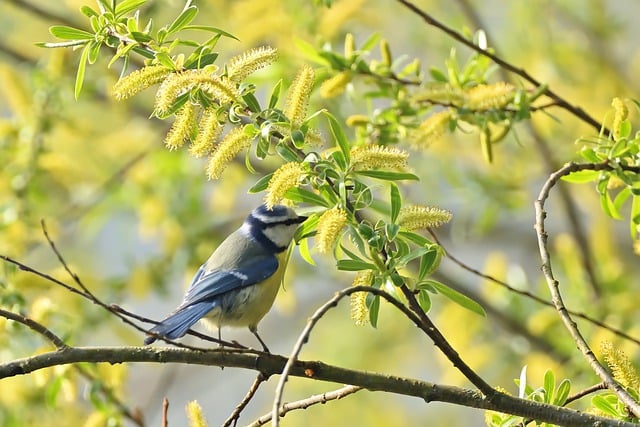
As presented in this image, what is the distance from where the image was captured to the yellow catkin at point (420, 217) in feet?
4.99

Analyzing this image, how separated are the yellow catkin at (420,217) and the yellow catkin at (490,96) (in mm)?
377

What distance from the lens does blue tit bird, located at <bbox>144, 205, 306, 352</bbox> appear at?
7.98 feet

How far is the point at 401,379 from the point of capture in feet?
4.95

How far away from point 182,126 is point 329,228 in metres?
0.29

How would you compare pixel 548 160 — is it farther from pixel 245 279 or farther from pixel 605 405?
pixel 605 405

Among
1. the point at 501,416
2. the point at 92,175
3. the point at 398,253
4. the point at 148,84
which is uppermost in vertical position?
the point at 92,175

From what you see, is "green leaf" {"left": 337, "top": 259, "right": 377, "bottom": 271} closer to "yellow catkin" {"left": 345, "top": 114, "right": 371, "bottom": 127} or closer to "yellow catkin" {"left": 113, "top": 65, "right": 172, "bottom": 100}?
"yellow catkin" {"left": 113, "top": 65, "right": 172, "bottom": 100}

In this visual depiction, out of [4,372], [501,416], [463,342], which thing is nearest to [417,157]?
[463,342]

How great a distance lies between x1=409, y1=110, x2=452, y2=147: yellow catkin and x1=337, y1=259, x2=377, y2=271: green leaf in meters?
0.45

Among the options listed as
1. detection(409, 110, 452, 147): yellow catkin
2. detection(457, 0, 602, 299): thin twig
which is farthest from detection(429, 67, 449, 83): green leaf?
detection(457, 0, 602, 299): thin twig

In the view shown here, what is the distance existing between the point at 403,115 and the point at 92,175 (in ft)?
6.58

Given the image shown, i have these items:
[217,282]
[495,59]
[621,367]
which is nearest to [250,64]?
[495,59]

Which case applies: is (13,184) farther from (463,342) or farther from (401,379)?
(401,379)

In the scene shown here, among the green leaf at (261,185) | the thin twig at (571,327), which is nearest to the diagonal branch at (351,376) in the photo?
the thin twig at (571,327)
